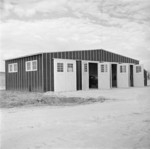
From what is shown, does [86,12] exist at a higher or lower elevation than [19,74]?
higher

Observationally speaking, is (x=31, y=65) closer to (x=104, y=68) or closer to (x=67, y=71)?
(x=67, y=71)

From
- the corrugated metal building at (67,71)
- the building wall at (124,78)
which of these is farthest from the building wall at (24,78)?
the building wall at (124,78)

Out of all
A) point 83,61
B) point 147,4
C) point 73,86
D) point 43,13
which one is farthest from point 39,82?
point 147,4

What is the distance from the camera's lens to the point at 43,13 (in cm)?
455

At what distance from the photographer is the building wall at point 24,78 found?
50.0 feet

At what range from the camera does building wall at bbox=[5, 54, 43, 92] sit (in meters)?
15.2

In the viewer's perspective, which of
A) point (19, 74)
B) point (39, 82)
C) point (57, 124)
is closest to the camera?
point (57, 124)

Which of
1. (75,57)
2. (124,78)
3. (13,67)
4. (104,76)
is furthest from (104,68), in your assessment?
(13,67)

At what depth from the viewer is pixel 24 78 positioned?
17.2 m

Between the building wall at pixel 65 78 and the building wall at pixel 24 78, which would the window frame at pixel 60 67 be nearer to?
the building wall at pixel 65 78

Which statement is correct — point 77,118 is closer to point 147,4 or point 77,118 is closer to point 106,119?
point 106,119

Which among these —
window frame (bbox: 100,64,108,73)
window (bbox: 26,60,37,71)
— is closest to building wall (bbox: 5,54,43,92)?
window (bbox: 26,60,37,71)

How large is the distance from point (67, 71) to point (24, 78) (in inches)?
134

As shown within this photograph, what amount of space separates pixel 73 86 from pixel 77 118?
1057cm
